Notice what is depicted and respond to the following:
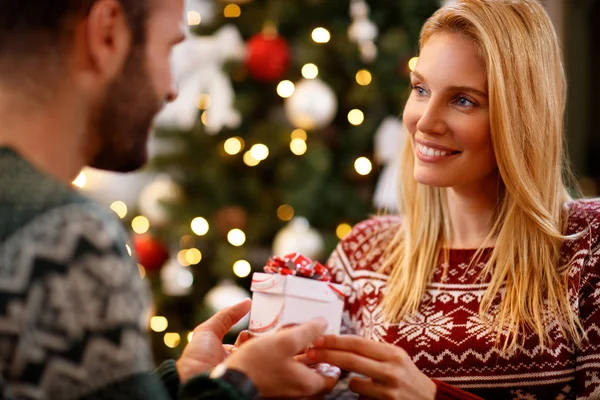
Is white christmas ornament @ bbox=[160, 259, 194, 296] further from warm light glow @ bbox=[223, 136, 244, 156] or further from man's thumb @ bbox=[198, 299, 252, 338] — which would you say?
man's thumb @ bbox=[198, 299, 252, 338]

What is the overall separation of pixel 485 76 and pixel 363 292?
1.96 ft

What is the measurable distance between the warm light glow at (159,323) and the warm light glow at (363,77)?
58.9 inches

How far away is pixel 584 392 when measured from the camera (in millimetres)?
1642

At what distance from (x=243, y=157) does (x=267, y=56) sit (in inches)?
20.3

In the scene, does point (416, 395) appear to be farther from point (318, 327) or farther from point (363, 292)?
point (363, 292)

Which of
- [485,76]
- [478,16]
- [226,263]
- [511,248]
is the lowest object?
[226,263]

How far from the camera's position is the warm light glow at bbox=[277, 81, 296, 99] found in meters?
3.78

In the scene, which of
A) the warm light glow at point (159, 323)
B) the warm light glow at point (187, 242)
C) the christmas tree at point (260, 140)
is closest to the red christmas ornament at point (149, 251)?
the christmas tree at point (260, 140)

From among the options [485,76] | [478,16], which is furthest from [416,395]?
[478,16]

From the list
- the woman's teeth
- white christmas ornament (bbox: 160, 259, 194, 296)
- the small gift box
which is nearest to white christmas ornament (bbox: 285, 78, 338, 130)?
white christmas ornament (bbox: 160, 259, 194, 296)

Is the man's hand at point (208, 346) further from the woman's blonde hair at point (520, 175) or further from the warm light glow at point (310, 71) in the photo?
the warm light glow at point (310, 71)

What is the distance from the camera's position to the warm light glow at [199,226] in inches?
150

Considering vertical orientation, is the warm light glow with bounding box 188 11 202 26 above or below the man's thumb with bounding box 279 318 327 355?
above

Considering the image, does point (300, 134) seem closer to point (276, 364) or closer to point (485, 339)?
point (485, 339)
